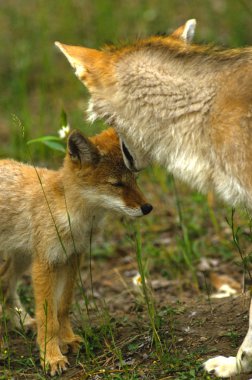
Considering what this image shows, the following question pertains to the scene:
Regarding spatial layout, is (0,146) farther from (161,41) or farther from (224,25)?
(161,41)

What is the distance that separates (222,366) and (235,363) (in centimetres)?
8

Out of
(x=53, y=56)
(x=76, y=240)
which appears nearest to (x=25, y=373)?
(x=76, y=240)

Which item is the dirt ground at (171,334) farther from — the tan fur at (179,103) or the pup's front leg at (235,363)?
the tan fur at (179,103)

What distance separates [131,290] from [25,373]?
1.70 m

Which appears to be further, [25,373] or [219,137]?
[25,373]

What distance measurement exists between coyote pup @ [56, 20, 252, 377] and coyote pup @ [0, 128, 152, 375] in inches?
18.3

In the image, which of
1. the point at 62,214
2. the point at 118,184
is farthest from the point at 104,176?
the point at 62,214

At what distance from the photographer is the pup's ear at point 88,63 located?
483 cm

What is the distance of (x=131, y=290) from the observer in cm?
671

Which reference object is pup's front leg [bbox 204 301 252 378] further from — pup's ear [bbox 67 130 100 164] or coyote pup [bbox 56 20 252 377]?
pup's ear [bbox 67 130 100 164]

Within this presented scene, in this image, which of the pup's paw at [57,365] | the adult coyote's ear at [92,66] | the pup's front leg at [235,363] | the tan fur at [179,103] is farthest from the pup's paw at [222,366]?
the adult coyote's ear at [92,66]

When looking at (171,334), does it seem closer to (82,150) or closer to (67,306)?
(67,306)

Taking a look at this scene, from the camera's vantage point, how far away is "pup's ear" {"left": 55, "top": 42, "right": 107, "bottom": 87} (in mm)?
4830

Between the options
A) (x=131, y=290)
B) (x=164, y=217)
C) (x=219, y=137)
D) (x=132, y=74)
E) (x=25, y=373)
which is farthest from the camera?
(x=164, y=217)
